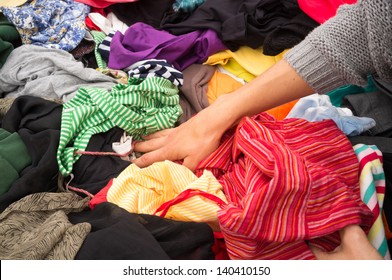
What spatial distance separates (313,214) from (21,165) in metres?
0.53

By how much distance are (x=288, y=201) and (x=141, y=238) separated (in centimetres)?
22

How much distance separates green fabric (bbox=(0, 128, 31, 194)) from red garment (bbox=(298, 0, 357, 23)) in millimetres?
742

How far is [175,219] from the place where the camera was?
2.07 ft

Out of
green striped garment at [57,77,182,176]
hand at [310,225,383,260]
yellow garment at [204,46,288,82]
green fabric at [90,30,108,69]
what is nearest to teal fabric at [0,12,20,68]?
green fabric at [90,30,108,69]

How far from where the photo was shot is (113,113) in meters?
0.79

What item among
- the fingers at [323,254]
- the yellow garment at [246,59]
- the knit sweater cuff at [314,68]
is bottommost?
the fingers at [323,254]

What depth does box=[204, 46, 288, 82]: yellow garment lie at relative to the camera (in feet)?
3.46

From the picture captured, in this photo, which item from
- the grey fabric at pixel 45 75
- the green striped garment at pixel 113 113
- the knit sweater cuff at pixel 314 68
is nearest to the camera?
the knit sweater cuff at pixel 314 68

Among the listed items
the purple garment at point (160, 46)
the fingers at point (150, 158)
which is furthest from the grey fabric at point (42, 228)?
the purple garment at point (160, 46)

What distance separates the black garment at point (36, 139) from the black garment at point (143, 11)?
0.46 m

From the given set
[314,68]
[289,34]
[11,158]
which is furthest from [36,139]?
[289,34]

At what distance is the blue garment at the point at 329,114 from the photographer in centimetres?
78

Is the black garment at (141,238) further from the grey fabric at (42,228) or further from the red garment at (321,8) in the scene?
the red garment at (321,8)

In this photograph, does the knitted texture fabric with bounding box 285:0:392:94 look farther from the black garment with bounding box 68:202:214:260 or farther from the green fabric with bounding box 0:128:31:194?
the green fabric with bounding box 0:128:31:194
